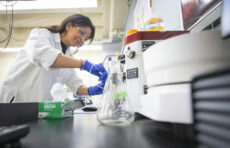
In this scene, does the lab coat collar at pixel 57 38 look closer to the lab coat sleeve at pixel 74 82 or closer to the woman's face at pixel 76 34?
the woman's face at pixel 76 34

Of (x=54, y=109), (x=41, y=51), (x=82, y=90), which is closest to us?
(x=54, y=109)

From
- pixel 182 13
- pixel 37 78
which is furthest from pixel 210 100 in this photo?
pixel 37 78

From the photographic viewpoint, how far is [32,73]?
1.40 metres

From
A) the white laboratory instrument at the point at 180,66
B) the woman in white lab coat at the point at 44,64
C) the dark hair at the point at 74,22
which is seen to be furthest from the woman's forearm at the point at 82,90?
the white laboratory instrument at the point at 180,66

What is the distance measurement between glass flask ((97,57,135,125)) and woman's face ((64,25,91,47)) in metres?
1.11

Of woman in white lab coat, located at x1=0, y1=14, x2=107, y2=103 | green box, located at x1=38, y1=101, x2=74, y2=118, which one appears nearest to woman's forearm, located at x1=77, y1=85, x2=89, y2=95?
woman in white lab coat, located at x1=0, y1=14, x2=107, y2=103

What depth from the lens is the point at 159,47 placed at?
1.24 feet

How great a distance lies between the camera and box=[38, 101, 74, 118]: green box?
2.34 ft

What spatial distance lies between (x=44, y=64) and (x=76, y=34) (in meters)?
0.50

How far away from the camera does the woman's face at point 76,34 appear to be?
1554 mm

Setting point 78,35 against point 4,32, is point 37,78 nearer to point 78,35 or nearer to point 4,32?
point 78,35

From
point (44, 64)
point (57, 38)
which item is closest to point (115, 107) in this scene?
point (44, 64)

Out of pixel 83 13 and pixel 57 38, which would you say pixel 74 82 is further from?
pixel 83 13

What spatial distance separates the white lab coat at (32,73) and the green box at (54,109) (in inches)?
20.8
